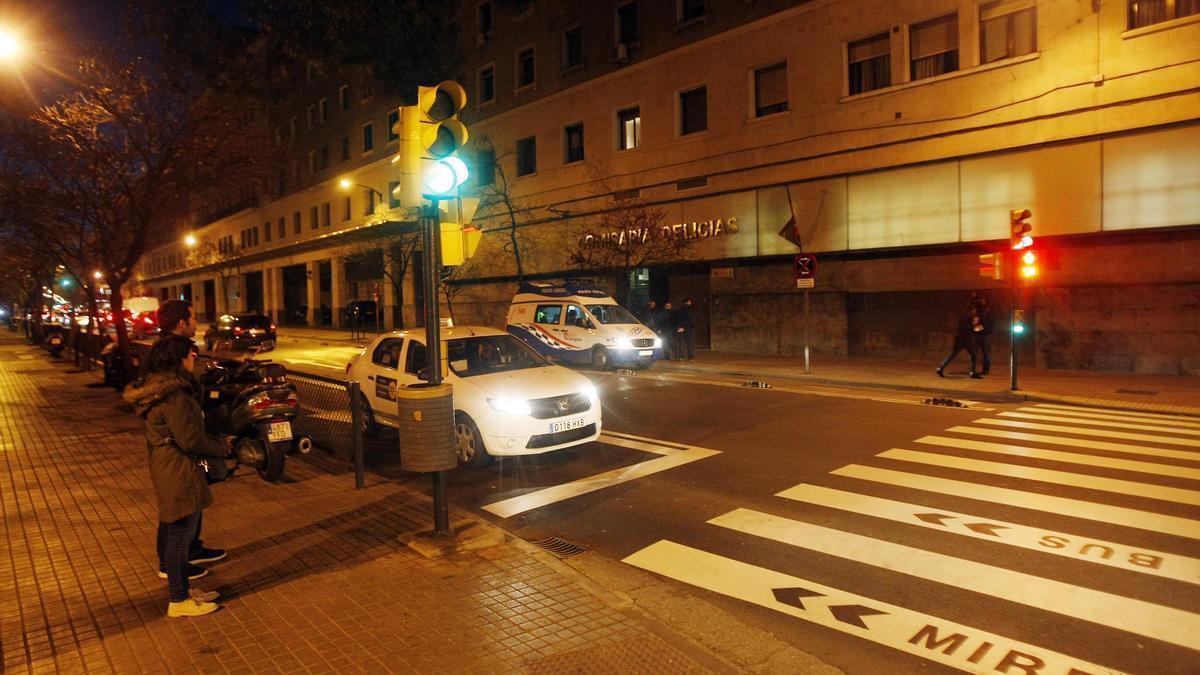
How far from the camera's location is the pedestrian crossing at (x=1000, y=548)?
4230 mm

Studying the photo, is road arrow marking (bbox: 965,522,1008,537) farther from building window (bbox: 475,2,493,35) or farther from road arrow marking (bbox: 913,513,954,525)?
building window (bbox: 475,2,493,35)

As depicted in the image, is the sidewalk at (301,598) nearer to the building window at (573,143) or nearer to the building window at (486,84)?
the building window at (573,143)

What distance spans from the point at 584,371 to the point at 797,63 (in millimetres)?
11129

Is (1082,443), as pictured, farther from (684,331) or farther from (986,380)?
(684,331)

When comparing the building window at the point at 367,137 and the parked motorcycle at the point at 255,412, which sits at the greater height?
the building window at the point at 367,137

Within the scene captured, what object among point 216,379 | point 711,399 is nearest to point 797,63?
point 711,399

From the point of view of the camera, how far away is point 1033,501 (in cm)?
677

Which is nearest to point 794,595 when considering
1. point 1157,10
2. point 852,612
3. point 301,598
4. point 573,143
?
point 852,612

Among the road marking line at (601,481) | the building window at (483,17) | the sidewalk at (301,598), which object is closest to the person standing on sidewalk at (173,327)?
the sidewalk at (301,598)

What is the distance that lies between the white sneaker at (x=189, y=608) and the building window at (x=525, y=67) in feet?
98.7

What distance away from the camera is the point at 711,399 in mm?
13719

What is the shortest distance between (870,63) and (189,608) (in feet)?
68.5

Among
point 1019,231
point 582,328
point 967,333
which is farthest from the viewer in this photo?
point 582,328

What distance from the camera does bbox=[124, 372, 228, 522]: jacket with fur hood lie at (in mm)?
4445
